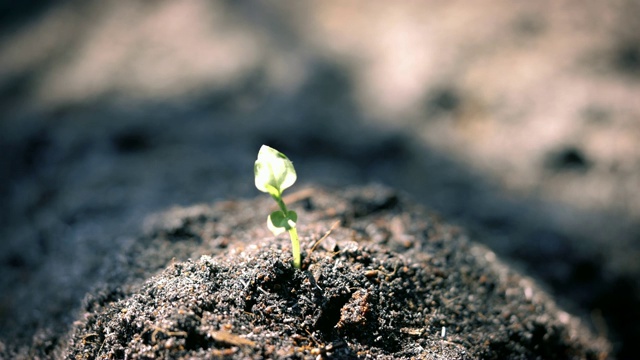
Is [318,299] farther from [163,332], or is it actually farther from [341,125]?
[341,125]

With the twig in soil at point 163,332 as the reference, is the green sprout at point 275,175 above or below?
above

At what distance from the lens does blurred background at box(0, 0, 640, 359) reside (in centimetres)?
166

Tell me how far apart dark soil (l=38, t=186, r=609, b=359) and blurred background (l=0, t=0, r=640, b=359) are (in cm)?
23

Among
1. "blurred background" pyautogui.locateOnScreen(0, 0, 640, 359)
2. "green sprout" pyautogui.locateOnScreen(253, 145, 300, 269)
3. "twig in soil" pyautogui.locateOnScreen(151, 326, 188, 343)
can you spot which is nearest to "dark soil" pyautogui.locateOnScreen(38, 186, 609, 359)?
"twig in soil" pyautogui.locateOnScreen(151, 326, 188, 343)

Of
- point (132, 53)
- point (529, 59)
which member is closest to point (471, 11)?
point (529, 59)

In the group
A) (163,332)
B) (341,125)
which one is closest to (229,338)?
(163,332)

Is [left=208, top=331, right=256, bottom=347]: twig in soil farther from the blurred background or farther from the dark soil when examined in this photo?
the blurred background

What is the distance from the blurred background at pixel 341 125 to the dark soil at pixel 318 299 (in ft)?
0.76

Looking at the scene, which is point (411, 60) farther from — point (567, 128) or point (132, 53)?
point (132, 53)

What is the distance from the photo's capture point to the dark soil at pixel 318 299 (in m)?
0.93

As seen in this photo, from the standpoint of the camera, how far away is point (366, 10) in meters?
2.56

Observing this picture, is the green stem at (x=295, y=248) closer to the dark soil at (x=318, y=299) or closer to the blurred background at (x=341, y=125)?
the dark soil at (x=318, y=299)

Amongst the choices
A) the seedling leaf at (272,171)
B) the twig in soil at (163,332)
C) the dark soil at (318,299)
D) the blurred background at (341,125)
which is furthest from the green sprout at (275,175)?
the blurred background at (341,125)

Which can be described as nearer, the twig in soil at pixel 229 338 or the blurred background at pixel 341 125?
the twig in soil at pixel 229 338
